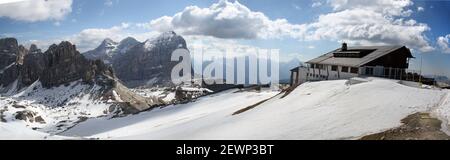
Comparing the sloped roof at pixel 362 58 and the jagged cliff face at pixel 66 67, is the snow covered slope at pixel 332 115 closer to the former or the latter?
the sloped roof at pixel 362 58

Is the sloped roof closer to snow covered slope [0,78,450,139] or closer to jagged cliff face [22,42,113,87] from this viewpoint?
snow covered slope [0,78,450,139]

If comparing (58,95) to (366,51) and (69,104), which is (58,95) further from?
(366,51)

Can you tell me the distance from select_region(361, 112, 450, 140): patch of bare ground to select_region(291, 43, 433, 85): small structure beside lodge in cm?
2117

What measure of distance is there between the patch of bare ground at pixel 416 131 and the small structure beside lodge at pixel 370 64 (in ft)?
69.5

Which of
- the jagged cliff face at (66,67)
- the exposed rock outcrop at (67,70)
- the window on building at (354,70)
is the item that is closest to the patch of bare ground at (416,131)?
the window on building at (354,70)

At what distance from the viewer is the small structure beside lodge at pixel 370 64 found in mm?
36969

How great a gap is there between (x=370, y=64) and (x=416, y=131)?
935 inches

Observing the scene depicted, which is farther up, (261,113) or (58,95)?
(261,113)

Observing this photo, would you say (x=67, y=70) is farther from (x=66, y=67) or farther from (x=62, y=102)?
(x=62, y=102)

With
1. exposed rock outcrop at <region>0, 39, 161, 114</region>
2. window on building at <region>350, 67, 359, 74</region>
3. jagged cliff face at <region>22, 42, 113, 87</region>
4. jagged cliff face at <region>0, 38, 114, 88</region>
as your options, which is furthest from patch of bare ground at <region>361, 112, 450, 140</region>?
jagged cliff face at <region>22, 42, 113, 87</region>
